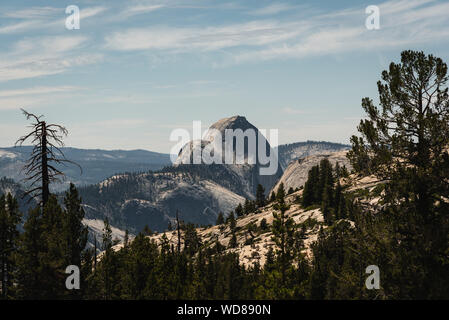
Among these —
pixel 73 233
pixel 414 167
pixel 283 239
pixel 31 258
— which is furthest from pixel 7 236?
pixel 414 167

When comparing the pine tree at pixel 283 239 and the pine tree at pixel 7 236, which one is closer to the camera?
the pine tree at pixel 283 239

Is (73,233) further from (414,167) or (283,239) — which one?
(414,167)

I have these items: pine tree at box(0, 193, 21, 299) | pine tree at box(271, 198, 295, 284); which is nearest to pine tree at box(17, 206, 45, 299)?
pine tree at box(0, 193, 21, 299)

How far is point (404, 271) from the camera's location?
2267cm

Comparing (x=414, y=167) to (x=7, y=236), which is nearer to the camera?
(x=414, y=167)

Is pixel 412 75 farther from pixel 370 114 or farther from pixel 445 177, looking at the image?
pixel 445 177

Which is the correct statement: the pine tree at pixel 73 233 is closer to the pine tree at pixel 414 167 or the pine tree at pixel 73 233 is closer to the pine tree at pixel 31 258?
the pine tree at pixel 31 258

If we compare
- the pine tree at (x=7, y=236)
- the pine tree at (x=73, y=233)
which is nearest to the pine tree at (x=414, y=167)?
the pine tree at (x=73, y=233)

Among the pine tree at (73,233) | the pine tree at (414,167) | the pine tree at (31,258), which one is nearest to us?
the pine tree at (414,167)

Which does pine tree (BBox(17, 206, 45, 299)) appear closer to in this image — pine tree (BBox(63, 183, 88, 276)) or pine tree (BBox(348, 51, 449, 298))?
pine tree (BBox(63, 183, 88, 276))

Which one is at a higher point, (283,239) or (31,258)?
(283,239)

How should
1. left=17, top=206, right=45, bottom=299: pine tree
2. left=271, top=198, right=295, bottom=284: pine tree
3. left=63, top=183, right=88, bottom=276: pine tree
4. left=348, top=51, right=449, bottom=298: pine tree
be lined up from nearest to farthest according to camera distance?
left=348, top=51, right=449, bottom=298: pine tree
left=17, top=206, right=45, bottom=299: pine tree
left=271, top=198, right=295, bottom=284: pine tree
left=63, top=183, right=88, bottom=276: pine tree

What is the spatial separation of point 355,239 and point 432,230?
14.8 ft
